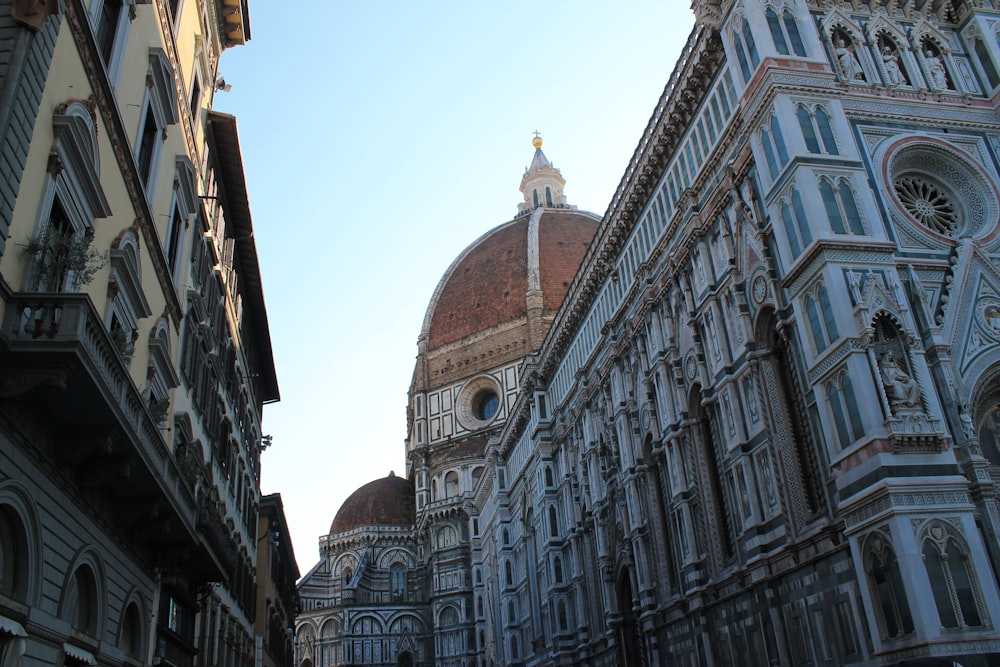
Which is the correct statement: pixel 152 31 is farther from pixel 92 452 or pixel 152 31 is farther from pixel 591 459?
pixel 591 459

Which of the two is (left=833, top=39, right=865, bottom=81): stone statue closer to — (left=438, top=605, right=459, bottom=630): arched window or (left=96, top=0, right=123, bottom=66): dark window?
(left=96, top=0, right=123, bottom=66): dark window

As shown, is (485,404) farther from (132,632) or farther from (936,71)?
(132,632)

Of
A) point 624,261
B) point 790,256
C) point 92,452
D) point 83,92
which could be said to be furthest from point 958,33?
point 92,452

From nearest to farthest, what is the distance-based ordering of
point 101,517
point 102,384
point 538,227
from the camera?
point 102,384
point 101,517
point 538,227

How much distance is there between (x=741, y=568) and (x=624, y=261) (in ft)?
49.0

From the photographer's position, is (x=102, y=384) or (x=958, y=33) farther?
(x=958, y=33)

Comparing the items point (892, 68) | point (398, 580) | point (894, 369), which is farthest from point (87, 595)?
point (398, 580)

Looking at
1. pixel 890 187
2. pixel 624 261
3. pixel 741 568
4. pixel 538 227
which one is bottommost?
pixel 741 568

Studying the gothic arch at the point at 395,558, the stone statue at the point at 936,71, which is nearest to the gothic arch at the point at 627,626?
the stone statue at the point at 936,71

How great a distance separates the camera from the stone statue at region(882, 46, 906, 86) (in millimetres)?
24078

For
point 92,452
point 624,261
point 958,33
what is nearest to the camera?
point 92,452

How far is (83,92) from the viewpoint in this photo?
13.5 metres

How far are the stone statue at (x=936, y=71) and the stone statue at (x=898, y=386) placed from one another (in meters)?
10.4

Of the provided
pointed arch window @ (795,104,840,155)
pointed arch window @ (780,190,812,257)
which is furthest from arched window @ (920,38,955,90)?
pointed arch window @ (780,190,812,257)
